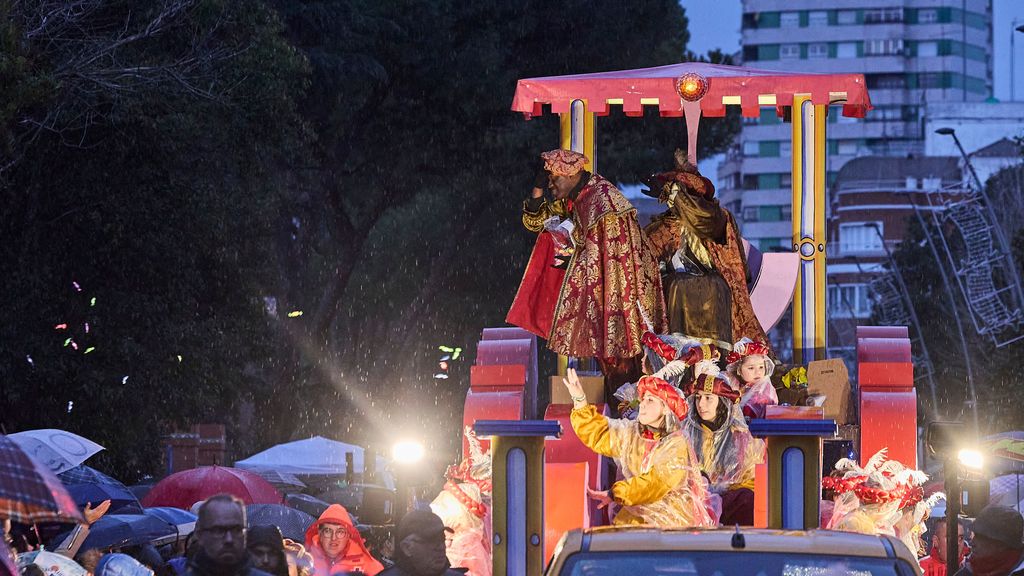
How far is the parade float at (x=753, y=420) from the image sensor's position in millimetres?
9422

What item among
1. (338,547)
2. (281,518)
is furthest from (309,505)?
(338,547)

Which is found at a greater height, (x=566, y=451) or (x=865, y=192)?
(x=865, y=192)

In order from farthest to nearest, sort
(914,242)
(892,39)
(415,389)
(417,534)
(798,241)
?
(892,39)
(914,242)
(415,389)
(798,241)
(417,534)

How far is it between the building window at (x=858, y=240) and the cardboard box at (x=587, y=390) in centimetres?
9117

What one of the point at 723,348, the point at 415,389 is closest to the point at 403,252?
the point at 415,389

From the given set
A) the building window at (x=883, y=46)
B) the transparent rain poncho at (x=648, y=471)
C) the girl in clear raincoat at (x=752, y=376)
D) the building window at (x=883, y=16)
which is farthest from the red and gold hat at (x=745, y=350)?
the building window at (x=883, y=16)

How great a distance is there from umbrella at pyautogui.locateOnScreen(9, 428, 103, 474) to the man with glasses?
7797 millimetres

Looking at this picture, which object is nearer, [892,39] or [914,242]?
[914,242]

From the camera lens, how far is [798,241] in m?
14.4

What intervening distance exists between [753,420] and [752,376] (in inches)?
102

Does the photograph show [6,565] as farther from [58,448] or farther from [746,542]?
[58,448]

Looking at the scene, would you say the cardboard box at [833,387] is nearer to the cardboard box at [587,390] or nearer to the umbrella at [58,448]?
the cardboard box at [587,390]

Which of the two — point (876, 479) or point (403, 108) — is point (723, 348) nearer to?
point (876, 479)

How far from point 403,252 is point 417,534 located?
3721 centimetres
